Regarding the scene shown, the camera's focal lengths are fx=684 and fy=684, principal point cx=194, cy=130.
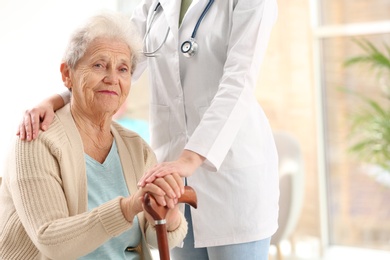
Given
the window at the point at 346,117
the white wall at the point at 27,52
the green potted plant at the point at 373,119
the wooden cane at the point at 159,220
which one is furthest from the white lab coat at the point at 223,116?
the window at the point at 346,117

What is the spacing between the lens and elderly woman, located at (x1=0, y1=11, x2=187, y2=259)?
157cm

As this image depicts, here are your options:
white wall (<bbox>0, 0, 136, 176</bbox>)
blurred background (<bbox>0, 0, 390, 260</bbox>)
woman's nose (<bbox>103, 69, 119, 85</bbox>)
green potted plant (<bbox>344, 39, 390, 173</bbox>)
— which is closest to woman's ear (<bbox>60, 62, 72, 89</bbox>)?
woman's nose (<bbox>103, 69, 119, 85</bbox>)

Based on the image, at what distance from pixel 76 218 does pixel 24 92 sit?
165 centimetres

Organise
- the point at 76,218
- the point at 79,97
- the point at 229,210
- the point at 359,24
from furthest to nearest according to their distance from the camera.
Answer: the point at 359,24
the point at 229,210
the point at 79,97
the point at 76,218

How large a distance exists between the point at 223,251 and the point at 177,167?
1.22 feet

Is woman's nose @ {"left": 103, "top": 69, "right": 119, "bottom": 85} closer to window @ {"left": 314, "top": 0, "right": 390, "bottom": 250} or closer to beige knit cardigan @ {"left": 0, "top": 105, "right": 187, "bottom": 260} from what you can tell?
beige knit cardigan @ {"left": 0, "top": 105, "right": 187, "bottom": 260}

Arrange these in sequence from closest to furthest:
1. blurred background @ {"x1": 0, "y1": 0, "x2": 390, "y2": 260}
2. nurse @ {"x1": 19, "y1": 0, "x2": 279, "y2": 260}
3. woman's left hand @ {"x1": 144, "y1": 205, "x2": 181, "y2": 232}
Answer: woman's left hand @ {"x1": 144, "y1": 205, "x2": 181, "y2": 232}, nurse @ {"x1": 19, "y1": 0, "x2": 279, "y2": 260}, blurred background @ {"x1": 0, "y1": 0, "x2": 390, "y2": 260}

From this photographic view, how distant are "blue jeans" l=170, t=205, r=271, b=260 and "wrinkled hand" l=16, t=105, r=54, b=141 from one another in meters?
0.49

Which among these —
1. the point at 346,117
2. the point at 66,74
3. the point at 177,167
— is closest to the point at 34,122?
the point at 66,74

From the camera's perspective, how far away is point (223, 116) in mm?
1766

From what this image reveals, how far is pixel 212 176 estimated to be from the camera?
6.26 feet

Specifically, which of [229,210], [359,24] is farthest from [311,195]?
[229,210]

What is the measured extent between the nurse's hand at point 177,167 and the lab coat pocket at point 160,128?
0.27 meters

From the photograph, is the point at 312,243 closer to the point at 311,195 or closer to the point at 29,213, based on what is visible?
the point at 311,195
